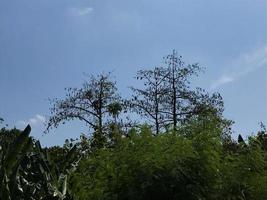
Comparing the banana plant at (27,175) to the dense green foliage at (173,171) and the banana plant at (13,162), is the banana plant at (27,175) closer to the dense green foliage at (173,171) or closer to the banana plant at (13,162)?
the banana plant at (13,162)

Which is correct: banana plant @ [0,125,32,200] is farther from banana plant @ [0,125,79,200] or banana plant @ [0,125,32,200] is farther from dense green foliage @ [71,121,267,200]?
dense green foliage @ [71,121,267,200]

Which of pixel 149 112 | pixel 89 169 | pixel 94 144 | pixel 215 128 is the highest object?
pixel 149 112

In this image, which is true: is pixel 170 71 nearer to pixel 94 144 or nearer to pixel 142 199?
pixel 94 144

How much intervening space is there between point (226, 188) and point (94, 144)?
53.8 ft

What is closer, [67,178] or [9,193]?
[9,193]

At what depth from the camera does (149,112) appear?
2681cm

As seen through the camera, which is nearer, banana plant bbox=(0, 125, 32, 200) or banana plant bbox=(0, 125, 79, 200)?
banana plant bbox=(0, 125, 32, 200)

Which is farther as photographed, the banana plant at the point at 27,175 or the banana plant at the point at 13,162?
the banana plant at the point at 27,175

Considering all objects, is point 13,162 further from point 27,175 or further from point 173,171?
point 173,171

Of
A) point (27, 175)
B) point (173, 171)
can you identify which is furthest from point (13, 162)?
point (173, 171)

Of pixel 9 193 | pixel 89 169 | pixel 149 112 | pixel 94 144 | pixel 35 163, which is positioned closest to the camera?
pixel 9 193

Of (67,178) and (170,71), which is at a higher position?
(170,71)

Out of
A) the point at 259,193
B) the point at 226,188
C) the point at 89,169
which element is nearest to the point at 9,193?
the point at 89,169

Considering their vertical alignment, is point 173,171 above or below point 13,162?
below
